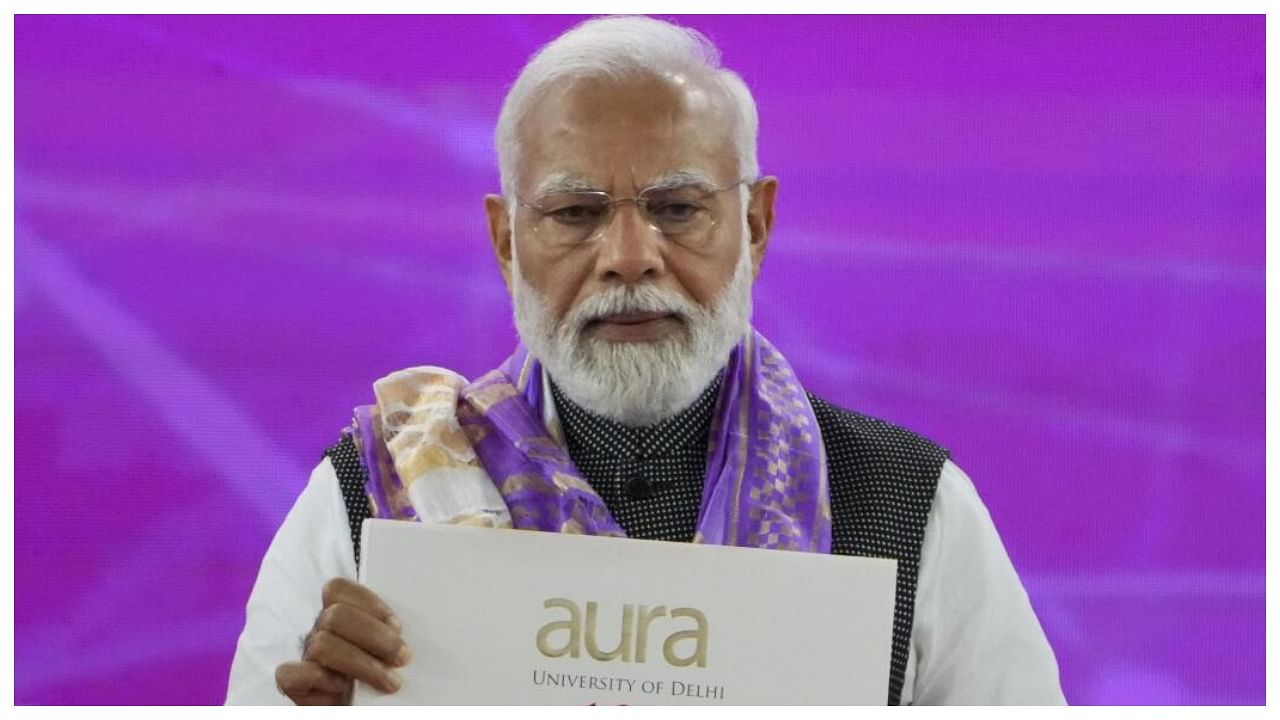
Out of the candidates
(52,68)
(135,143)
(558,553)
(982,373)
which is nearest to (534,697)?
(558,553)

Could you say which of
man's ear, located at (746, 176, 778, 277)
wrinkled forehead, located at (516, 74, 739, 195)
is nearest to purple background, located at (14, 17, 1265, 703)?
man's ear, located at (746, 176, 778, 277)

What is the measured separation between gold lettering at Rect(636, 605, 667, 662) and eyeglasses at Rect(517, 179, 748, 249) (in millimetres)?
613

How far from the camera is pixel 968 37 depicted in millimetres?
3094

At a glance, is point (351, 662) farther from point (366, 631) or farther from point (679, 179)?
point (679, 179)

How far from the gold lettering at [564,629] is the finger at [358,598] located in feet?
0.71

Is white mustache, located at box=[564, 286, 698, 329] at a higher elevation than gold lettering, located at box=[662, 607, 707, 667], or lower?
higher

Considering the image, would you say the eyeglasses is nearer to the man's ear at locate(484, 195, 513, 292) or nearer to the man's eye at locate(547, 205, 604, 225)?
the man's eye at locate(547, 205, 604, 225)

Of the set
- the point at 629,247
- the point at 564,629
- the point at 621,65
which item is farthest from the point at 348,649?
the point at 621,65

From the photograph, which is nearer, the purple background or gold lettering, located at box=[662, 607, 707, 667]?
gold lettering, located at box=[662, 607, 707, 667]

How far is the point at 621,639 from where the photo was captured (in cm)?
213

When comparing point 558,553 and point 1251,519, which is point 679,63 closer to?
point 558,553

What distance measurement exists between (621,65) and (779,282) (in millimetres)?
828

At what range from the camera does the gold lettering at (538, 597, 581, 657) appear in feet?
7.01

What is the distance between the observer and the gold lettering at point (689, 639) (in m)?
2.12
